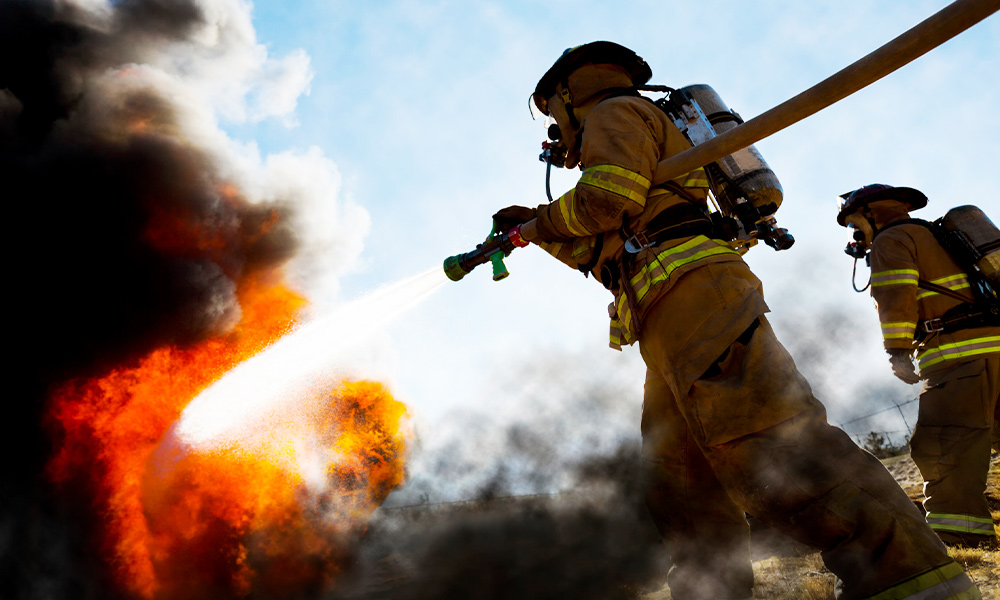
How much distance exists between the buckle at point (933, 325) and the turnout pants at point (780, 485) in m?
3.06

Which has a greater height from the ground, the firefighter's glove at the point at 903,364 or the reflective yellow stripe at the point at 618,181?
the reflective yellow stripe at the point at 618,181

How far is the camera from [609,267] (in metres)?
2.45

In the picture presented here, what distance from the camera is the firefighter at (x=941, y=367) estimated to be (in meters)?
3.64

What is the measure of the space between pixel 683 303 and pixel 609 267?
0.50m

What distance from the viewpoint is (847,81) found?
159 centimetres

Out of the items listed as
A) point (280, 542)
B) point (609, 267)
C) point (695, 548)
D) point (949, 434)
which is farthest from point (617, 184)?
point (280, 542)

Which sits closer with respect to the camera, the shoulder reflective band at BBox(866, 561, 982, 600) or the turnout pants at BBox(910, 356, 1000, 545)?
the shoulder reflective band at BBox(866, 561, 982, 600)

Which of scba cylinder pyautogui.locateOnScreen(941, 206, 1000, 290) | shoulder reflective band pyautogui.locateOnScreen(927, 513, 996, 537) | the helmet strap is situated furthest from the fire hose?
scba cylinder pyautogui.locateOnScreen(941, 206, 1000, 290)

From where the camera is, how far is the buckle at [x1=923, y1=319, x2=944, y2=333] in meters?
4.05

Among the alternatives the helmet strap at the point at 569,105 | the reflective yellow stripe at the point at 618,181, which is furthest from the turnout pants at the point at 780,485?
the helmet strap at the point at 569,105

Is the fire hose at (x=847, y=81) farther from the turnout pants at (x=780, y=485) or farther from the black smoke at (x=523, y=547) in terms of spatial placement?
the black smoke at (x=523, y=547)

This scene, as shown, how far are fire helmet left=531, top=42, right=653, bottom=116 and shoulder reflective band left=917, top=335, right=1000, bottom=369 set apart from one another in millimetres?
3471

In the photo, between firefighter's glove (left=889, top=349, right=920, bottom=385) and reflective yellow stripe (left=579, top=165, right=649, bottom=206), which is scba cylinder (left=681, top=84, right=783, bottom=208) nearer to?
reflective yellow stripe (left=579, top=165, right=649, bottom=206)

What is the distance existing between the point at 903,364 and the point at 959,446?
0.68 meters
